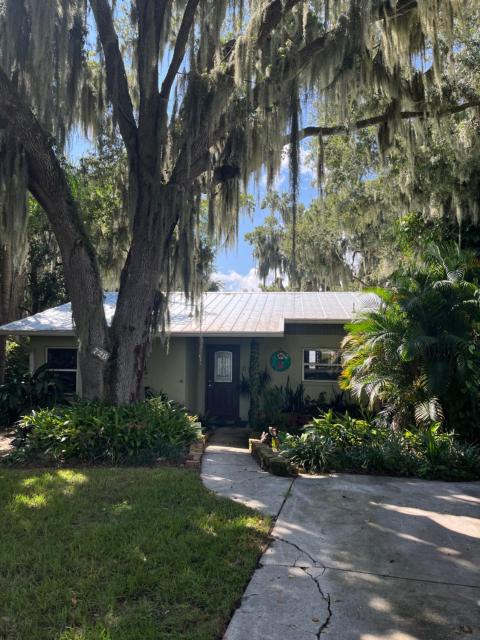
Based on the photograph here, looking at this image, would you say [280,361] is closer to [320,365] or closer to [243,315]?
[320,365]

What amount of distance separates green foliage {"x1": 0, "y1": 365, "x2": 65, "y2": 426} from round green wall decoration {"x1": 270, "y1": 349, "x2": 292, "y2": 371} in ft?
16.5

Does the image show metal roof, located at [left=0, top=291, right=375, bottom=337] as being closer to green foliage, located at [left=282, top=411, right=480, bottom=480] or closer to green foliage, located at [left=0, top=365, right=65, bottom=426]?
Answer: green foliage, located at [left=0, top=365, right=65, bottom=426]

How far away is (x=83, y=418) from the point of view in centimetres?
739

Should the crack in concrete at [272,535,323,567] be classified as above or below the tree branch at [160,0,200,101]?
below

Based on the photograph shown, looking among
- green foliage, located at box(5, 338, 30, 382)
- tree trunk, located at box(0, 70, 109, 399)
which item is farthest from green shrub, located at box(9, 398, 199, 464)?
green foliage, located at box(5, 338, 30, 382)

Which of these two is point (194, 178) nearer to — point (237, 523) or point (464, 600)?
point (237, 523)

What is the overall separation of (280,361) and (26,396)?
19.8 ft

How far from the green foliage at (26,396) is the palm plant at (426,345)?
6765 mm

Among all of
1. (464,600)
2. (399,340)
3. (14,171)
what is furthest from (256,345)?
(464,600)

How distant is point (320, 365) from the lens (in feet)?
38.9

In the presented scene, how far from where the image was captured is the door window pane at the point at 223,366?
12.4m

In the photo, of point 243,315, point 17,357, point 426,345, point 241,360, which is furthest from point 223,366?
point 17,357

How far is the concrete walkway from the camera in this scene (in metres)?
3.03

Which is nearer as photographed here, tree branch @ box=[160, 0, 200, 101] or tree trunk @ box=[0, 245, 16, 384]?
tree branch @ box=[160, 0, 200, 101]
